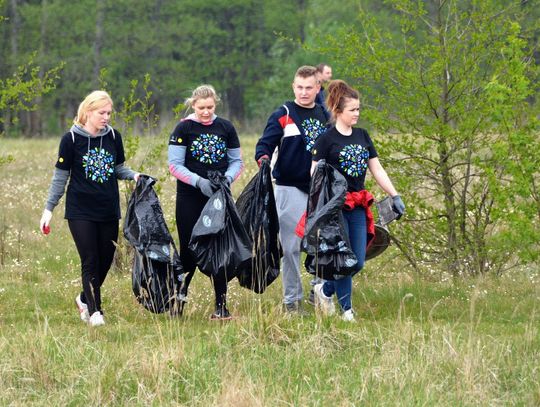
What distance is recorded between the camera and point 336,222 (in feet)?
25.5

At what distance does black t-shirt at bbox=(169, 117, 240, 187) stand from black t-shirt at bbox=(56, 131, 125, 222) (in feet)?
1.90

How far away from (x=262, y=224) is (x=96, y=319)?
152cm

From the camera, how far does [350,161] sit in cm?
789

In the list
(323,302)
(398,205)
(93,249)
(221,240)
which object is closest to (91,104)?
(93,249)

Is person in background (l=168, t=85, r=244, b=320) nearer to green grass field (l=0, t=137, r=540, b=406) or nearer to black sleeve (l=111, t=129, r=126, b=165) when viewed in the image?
black sleeve (l=111, t=129, r=126, b=165)

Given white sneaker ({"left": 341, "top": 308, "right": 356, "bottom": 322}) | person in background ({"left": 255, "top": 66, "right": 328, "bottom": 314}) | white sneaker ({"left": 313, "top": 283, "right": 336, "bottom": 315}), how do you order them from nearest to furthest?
1. white sneaker ({"left": 313, "top": 283, "right": 336, "bottom": 315})
2. white sneaker ({"left": 341, "top": 308, "right": 356, "bottom": 322})
3. person in background ({"left": 255, "top": 66, "right": 328, "bottom": 314})

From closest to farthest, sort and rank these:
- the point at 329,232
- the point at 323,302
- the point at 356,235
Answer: the point at 323,302 → the point at 329,232 → the point at 356,235

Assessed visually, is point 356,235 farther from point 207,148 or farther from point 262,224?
point 207,148

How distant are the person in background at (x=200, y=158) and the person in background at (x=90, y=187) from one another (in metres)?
0.53

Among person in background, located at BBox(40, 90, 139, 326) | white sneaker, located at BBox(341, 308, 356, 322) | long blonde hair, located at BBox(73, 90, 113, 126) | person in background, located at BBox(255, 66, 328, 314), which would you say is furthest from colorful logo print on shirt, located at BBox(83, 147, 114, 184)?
white sneaker, located at BBox(341, 308, 356, 322)

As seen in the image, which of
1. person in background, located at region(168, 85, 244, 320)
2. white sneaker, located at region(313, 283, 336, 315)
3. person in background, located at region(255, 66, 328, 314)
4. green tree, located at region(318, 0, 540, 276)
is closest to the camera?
white sneaker, located at region(313, 283, 336, 315)

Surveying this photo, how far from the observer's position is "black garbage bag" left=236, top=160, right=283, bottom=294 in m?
8.26

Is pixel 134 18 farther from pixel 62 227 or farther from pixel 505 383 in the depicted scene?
pixel 505 383

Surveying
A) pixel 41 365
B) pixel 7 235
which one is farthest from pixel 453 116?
pixel 7 235
